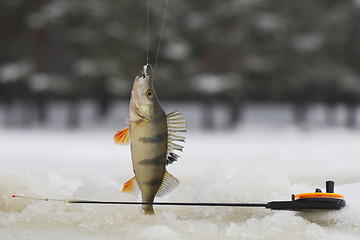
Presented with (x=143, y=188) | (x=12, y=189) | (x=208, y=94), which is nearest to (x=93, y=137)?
(x=208, y=94)

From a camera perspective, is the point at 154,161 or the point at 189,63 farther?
the point at 189,63

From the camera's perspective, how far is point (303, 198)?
286 cm

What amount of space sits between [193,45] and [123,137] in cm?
1431

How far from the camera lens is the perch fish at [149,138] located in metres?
2.72

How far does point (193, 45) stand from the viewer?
16.8 m

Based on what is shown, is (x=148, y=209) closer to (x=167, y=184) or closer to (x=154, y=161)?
(x=167, y=184)

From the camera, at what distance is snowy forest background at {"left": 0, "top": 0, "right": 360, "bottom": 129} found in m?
15.1

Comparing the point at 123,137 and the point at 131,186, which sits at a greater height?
the point at 123,137

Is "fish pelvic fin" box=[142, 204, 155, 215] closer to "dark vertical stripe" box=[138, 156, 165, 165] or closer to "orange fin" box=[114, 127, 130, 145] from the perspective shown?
"dark vertical stripe" box=[138, 156, 165, 165]

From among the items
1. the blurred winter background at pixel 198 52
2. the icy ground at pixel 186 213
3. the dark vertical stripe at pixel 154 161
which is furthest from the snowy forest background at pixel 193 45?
the dark vertical stripe at pixel 154 161

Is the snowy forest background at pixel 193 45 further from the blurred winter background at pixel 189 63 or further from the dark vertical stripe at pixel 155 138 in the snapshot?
the dark vertical stripe at pixel 155 138

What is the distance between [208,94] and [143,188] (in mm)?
12896

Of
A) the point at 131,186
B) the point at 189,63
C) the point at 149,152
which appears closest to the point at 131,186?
the point at 131,186

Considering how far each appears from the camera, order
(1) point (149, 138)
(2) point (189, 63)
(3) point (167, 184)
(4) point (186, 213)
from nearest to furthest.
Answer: (1) point (149, 138) < (3) point (167, 184) < (4) point (186, 213) < (2) point (189, 63)
